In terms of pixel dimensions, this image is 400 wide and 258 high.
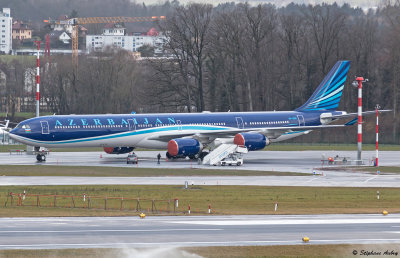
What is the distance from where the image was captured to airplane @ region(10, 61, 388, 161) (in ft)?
251

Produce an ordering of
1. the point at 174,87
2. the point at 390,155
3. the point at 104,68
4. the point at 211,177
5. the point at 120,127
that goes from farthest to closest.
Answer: the point at 104,68, the point at 174,87, the point at 390,155, the point at 120,127, the point at 211,177

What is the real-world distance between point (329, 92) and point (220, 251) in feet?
207

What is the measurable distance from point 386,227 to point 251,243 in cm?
849

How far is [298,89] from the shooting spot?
436 feet

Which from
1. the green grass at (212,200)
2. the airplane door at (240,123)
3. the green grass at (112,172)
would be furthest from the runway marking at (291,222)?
the airplane door at (240,123)

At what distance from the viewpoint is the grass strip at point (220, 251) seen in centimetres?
2941

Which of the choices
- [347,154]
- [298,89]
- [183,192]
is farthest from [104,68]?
[183,192]

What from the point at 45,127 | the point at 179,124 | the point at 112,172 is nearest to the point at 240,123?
the point at 179,124

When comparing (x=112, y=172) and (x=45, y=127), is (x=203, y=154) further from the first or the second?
(x=45, y=127)

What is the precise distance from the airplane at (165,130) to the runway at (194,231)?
38031 mm

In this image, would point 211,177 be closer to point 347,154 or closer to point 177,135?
point 177,135

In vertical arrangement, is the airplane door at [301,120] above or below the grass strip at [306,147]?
above

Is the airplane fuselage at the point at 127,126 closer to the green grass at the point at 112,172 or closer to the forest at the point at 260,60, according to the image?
the green grass at the point at 112,172

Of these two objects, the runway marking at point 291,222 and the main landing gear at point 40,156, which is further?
the main landing gear at point 40,156
